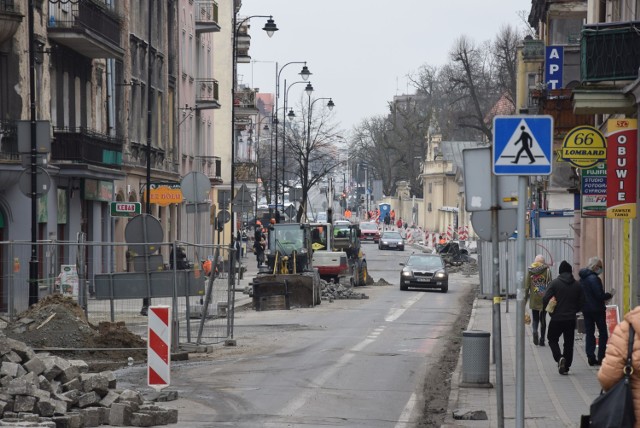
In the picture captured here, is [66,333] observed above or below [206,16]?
below

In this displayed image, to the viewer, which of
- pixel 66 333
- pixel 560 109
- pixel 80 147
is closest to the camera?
pixel 66 333

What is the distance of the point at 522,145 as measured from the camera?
10.8 meters

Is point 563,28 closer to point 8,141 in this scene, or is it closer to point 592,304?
point 8,141

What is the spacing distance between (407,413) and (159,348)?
2.86 metres

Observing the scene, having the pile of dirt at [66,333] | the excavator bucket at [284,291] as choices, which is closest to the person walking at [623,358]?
the pile of dirt at [66,333]

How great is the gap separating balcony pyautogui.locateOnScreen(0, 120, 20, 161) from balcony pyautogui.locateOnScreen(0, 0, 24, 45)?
81.9 inches

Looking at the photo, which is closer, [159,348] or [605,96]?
[159,348]

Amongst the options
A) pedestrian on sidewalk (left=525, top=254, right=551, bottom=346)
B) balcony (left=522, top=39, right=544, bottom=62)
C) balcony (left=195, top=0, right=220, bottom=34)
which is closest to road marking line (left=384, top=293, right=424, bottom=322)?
pedestrian on sidewalk (left=525, top=254, right=551, bottom=346)

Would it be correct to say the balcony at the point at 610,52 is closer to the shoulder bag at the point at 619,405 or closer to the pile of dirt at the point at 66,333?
the pile of dirt at the point at 66,333

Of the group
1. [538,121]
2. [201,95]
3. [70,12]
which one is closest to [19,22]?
[70,12]

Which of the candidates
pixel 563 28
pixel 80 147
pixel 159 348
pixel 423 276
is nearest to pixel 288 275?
pixel 80 147

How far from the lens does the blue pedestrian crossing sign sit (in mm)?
10766

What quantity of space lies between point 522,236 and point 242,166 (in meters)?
64.6

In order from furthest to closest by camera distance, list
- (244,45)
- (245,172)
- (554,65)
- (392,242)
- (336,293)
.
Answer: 1. (392,242)
2. (244,45)
3. (245,172)
4. (336,293)
5. (554,65)
